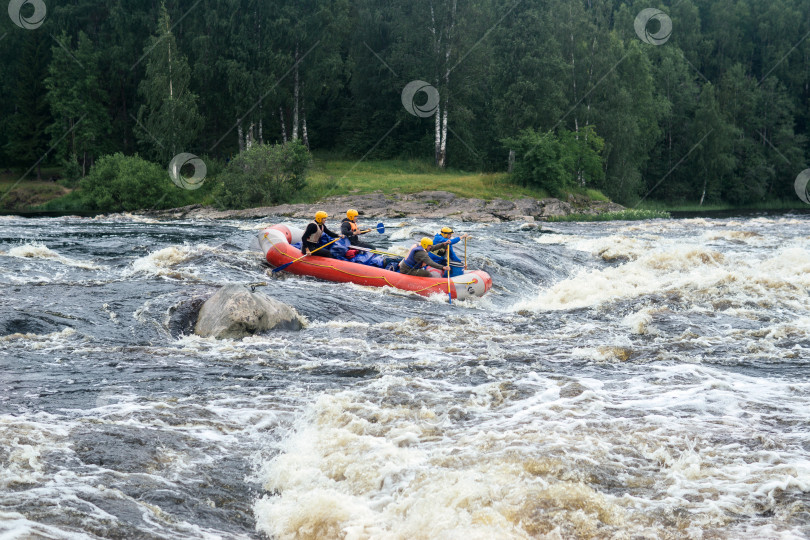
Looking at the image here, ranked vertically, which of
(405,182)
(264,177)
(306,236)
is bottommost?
(306,236)

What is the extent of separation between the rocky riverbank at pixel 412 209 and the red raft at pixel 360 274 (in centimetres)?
1208

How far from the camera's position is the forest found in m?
32.9

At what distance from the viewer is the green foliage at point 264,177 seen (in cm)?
2914

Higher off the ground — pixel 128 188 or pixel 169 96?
pixel 169 96

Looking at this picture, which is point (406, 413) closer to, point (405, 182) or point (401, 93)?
point (405, 182)

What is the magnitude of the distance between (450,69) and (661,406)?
2885 centimetres

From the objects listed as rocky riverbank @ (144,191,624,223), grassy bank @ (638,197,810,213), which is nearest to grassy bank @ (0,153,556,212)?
rocky riverbank @ (144,191,624,223)

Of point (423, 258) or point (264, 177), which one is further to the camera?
point (264, 177)

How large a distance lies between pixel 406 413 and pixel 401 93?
33.3m

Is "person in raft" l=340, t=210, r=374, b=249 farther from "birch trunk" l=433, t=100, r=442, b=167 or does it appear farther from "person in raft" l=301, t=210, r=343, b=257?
"birch trunk" l=433, t=100, r=442, b=167

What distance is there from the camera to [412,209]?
2798cm

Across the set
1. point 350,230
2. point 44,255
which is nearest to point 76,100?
point 44,255

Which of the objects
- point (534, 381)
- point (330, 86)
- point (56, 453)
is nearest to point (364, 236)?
point (534, 381)

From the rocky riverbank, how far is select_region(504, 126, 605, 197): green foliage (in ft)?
5.45
